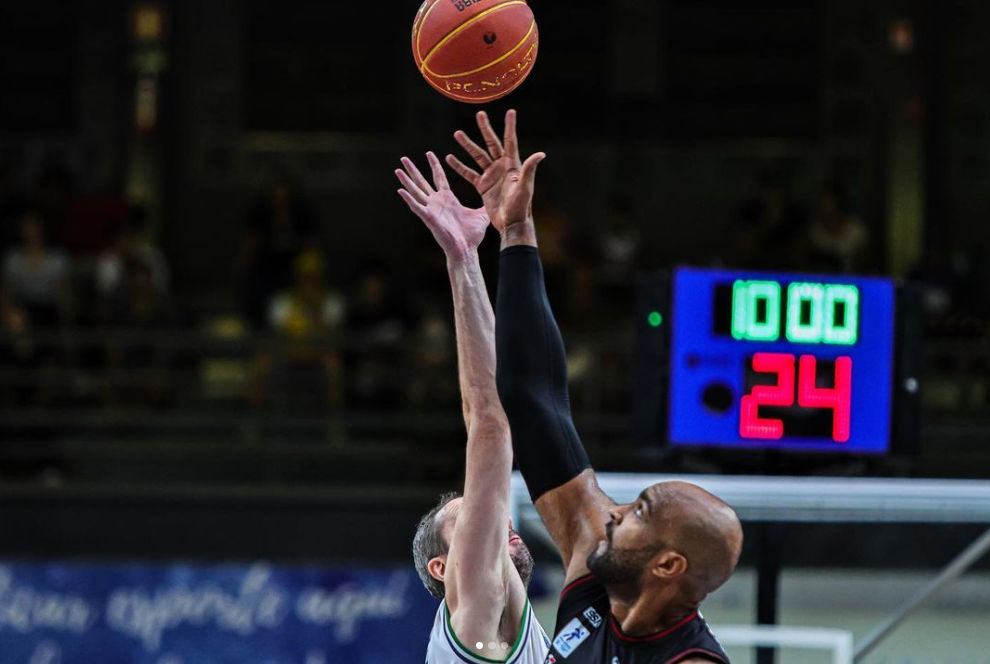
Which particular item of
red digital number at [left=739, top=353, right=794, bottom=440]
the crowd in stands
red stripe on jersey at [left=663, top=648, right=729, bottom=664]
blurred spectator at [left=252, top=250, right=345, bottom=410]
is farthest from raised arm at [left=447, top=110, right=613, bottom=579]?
blurred spectator at [left=252, top=250, right=345, bottom=410]

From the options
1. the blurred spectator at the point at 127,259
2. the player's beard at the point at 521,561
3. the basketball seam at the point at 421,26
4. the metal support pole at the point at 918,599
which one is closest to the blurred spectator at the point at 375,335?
the blurred spectator at the point at 127,259

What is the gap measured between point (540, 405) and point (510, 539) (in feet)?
2.31

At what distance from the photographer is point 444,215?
134 inches

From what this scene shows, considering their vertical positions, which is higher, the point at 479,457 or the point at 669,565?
the point at 479,457

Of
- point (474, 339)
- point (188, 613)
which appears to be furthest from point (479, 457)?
point (188, 613)

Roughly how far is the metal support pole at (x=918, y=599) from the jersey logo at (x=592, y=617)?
2.83 m

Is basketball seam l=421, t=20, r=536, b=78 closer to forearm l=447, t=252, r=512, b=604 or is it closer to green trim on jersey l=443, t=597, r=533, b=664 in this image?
forearm l=447, t=252, r=512, b=604

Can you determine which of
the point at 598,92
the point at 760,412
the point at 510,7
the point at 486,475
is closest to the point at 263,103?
the point at 598,92

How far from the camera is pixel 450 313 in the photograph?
1081 cm

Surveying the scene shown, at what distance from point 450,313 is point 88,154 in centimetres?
434

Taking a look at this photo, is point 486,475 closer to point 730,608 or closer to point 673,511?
point 673,511

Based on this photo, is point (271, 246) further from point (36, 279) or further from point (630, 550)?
point (630, 550)

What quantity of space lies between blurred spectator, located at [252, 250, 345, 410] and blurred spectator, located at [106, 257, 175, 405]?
637mm

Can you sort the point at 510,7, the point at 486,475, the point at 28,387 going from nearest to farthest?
1. the point at 486,475
2. the point at 510,7
3. the point at 28,387
